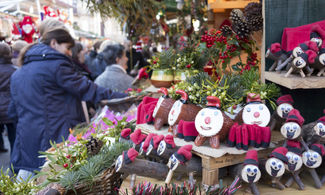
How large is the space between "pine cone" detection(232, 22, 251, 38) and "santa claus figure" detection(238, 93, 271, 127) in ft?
1.34

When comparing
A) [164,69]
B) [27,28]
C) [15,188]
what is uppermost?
[27,28]

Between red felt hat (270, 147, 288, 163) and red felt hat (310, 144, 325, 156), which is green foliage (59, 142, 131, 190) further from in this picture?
red felt hat (310, 144, 325, 156)

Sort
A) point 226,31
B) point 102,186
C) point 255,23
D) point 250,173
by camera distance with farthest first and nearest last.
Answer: point 226,31, point 255,23, point 102,186, point 250,173

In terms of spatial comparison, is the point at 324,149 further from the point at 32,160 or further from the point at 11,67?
the point at 11,67

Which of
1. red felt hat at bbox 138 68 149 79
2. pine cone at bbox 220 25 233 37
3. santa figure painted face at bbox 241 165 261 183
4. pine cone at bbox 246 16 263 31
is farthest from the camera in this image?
red felt hat at bbox 138 68 149 79

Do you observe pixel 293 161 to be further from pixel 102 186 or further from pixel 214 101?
pixel 102 186

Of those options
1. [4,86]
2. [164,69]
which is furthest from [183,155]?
[4,86]

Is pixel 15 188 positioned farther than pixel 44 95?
No

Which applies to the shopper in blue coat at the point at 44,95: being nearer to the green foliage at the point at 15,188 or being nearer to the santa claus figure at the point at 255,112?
the green foliage at the point at 15,188

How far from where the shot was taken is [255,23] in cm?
135

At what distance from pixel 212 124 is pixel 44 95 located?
1681 mm

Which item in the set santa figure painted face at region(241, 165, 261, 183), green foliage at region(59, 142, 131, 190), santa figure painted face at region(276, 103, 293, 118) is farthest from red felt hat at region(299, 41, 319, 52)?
green foliage at region(59, 142, 131, 190)

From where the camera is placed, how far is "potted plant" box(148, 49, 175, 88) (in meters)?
2.12

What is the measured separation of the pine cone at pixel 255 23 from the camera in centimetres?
134
